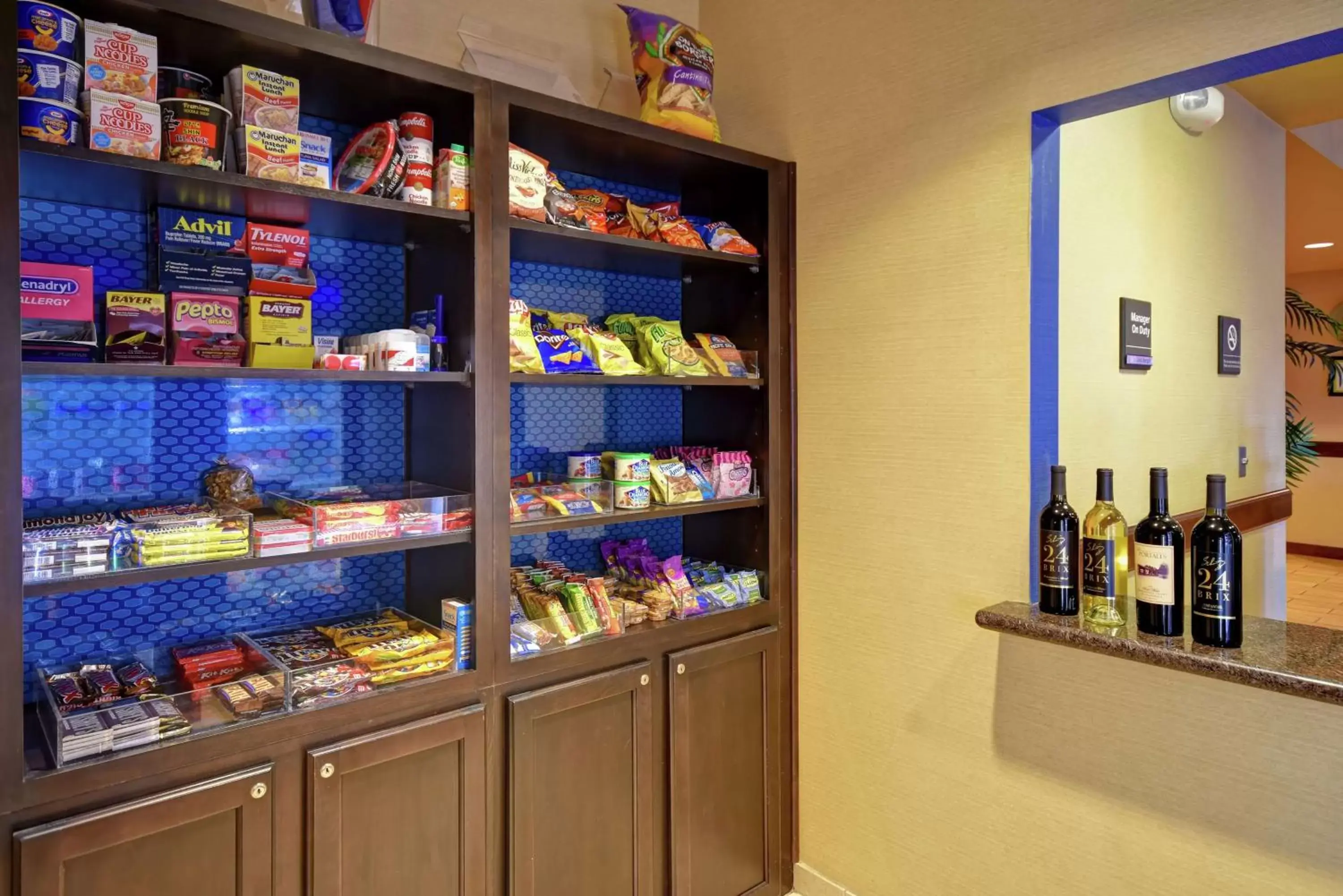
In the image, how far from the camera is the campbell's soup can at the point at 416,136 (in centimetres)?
178

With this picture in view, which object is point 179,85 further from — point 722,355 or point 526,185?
point 722,355

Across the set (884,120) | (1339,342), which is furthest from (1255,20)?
(1339,342)

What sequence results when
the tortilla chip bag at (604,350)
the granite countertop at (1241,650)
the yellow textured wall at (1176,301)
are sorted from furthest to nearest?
the yellow textured wall at (1176,301) < the tortilla chip bag at (604,350) < the granite countertop at (1241,650)

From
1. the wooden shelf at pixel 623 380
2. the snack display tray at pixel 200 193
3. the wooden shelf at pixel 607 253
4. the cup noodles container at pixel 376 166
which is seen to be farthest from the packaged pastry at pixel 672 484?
the cup noodles container at pixel 376 166

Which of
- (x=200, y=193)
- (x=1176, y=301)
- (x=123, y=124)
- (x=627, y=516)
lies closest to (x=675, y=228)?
Answer: (x=627, y=516)

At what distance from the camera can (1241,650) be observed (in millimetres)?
1563

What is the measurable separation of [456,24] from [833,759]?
97.3 inches

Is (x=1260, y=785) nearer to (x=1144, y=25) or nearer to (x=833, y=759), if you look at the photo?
(x=833, y=759)

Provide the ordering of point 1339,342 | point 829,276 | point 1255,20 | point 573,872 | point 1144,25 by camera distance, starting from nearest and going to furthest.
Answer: point 1255,20 → point 1144,25 → point 573,872 → point 829,276 → point 1339,342

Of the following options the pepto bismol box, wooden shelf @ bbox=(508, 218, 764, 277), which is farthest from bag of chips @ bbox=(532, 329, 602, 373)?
the pepto bismol box

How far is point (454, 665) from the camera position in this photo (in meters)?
1.84

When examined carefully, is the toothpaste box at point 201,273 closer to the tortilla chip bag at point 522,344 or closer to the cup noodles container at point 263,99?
the cup noodles container at point 263,99

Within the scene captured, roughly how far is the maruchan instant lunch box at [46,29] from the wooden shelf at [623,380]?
1.00 meters

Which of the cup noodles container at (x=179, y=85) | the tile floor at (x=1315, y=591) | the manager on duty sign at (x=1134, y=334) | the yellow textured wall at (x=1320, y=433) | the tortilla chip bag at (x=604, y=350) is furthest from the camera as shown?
the yellow textured wall at (x=1320, y=433)
